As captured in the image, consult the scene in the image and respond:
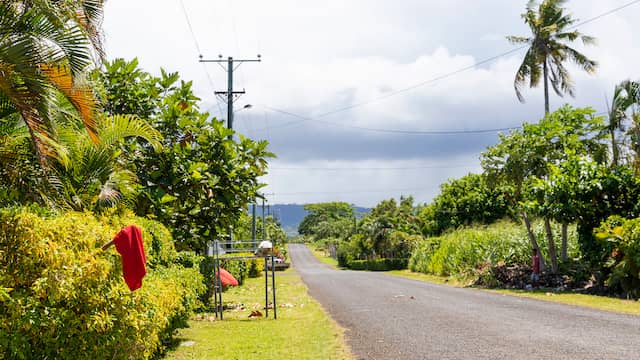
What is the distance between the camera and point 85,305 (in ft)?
20.1

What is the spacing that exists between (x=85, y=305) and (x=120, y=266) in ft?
2.20

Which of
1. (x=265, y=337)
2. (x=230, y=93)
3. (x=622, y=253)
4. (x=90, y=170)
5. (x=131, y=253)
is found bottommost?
(x=265, y=337)

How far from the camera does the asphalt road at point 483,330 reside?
9127 mm

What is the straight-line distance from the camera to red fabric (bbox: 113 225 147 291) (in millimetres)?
6254

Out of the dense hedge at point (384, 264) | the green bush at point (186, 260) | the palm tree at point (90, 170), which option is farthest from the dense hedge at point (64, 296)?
the dense hedge at point (384, 264)

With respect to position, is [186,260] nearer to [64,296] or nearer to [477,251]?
[64,296]

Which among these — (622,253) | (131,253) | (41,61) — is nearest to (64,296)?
(131,253)

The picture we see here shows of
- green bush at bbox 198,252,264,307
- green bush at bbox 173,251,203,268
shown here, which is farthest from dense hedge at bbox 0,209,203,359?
green bush at bbox 198,252,264,307

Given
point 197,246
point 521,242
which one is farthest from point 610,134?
point 197,246

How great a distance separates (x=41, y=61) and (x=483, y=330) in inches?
352

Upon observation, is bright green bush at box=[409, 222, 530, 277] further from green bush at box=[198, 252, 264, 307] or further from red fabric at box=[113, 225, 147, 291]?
red fabric at box=[113, 225, 147, 291]

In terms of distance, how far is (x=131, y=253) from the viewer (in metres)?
6.25

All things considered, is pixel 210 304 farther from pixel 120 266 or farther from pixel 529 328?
pixel 120 266

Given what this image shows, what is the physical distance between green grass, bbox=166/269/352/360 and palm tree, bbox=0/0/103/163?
432 centimetres
